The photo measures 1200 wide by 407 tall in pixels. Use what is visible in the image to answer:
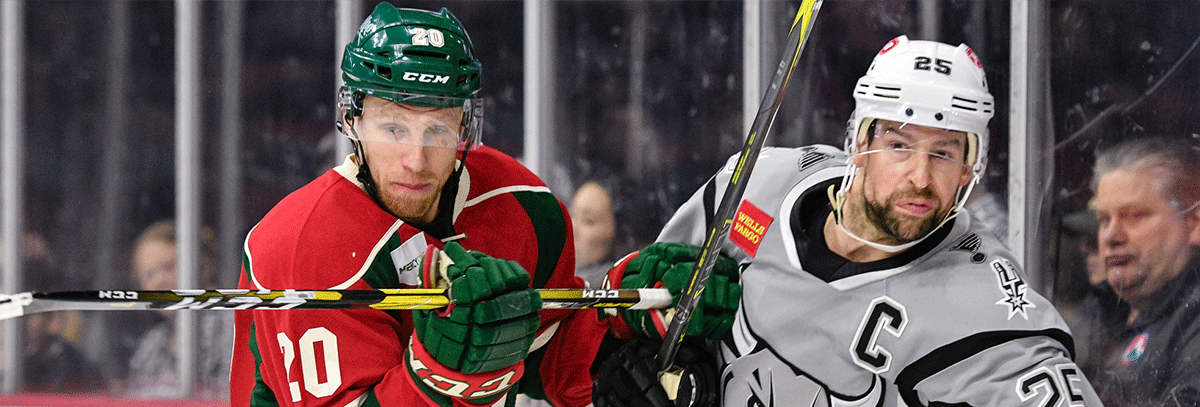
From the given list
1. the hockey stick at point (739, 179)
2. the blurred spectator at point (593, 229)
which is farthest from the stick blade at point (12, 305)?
the blurred spectator at point (593, 229)

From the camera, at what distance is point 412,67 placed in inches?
64.4

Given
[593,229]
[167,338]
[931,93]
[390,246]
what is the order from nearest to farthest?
1. [931,93]
2. [390,246]
3. [593,229]
4. [167,338]

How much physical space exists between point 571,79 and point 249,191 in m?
1.42

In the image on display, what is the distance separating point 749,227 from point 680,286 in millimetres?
210

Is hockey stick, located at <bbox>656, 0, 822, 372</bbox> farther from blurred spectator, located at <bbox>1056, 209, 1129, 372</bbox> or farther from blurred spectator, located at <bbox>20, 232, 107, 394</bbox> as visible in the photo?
blurred spectator, located at <bbox>20, 232, 107, 394</bbox>

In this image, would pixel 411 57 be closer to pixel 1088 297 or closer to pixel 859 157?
pixel 859 157

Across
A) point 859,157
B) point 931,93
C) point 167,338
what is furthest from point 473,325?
point 167,338

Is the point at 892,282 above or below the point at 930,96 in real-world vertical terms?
below

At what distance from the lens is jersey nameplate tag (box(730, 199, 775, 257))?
189cm

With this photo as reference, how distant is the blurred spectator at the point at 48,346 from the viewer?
4039 mm

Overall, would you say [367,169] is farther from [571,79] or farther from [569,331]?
[571,79]

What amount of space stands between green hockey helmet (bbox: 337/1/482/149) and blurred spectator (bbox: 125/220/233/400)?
2.52 m

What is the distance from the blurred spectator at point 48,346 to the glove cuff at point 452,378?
3.01m

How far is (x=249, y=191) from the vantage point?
3.97m
